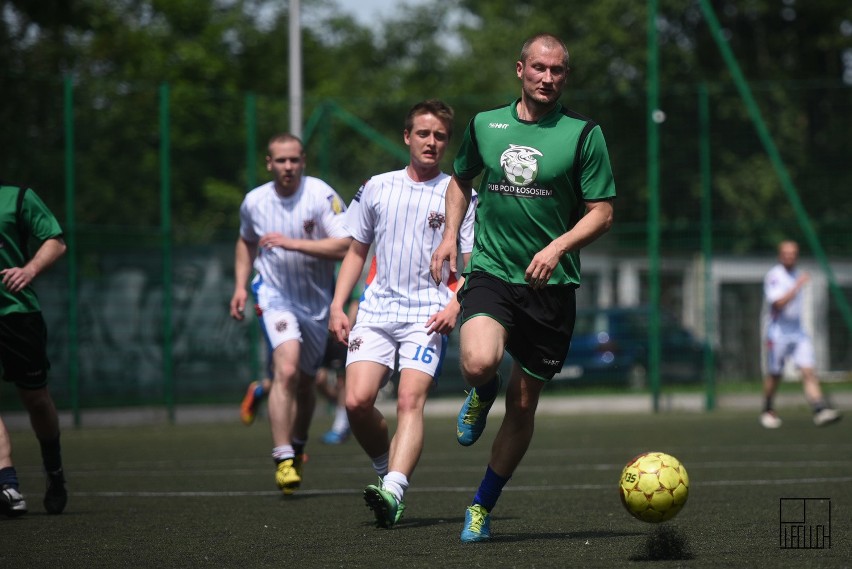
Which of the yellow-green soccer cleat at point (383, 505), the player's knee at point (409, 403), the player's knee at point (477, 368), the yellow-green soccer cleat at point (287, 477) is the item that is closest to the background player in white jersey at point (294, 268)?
the yellow-green soccer cleat at point (287, 477)

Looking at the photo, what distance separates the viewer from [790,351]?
17.5m

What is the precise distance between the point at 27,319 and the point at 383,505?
2653 millimetres

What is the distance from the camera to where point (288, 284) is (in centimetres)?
970

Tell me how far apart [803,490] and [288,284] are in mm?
3700

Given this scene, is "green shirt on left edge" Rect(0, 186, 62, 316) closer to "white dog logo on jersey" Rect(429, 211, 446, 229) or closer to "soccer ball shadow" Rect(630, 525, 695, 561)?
"white dog logo on jersey" Rect(429, 211, 446, 229)

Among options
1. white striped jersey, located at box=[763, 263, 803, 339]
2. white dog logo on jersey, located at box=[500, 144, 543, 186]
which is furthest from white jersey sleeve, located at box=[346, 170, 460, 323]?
white striped jersey, located at box=[763, 263, 803, 339]

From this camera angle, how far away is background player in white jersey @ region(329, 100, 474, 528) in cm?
755

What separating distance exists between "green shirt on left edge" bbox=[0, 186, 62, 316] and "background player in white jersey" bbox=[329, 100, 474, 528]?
6.17 ft

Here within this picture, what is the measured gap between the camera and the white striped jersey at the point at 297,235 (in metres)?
9.70

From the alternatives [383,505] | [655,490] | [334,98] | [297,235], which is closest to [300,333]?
[297,235]

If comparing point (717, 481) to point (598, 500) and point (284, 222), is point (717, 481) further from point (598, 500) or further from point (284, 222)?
point (284, 222)

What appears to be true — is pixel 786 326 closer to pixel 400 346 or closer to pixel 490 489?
pixel 400 346

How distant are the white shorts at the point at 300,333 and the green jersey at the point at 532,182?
10.4 ft

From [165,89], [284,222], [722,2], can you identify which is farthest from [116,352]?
[722,2]
